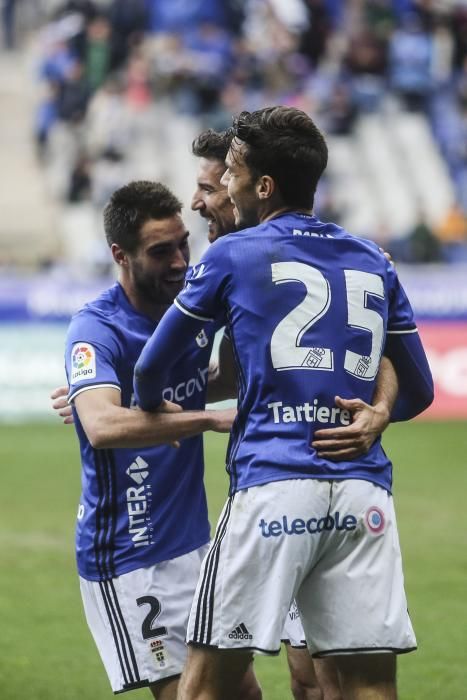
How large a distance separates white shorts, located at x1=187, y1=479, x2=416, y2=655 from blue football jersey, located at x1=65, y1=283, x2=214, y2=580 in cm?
73

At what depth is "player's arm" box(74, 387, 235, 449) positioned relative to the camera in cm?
416

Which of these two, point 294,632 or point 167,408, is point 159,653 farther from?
point 167,408

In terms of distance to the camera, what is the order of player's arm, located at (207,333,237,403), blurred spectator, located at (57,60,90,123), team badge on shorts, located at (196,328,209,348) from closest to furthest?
1. team badge on shorts, located at (196,328,209,348)
2. player's arm, located at (207,333,237,403)
3. blurred spectator, located at (57,60,90,123)

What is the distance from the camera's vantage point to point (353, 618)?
3.79 m

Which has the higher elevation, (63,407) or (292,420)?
(292,420)

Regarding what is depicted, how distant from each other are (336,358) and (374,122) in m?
22.4

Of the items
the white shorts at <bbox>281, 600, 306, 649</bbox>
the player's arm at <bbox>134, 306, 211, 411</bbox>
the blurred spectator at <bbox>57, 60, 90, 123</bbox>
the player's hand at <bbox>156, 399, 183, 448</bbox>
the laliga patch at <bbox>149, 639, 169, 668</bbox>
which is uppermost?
the blurred spectator at <bbox>57, 60, 90, 123</bbox>

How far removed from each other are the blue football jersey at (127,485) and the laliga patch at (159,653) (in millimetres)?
262

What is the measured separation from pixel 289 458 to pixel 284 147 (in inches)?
35.3

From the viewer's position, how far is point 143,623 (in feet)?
14.7

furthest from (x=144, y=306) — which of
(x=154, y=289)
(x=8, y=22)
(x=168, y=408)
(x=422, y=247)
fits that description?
(x=8, y=22)

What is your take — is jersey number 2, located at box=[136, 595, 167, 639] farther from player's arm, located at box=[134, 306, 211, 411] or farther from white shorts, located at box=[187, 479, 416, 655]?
player's arm, located at box=[134, 306, 211, 411]

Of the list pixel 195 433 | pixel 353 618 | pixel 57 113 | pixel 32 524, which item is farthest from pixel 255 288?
pixel 57 113

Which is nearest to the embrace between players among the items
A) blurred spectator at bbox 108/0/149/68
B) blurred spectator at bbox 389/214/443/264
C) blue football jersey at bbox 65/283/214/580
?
blue football jersey at bbox 65/283/214/580
